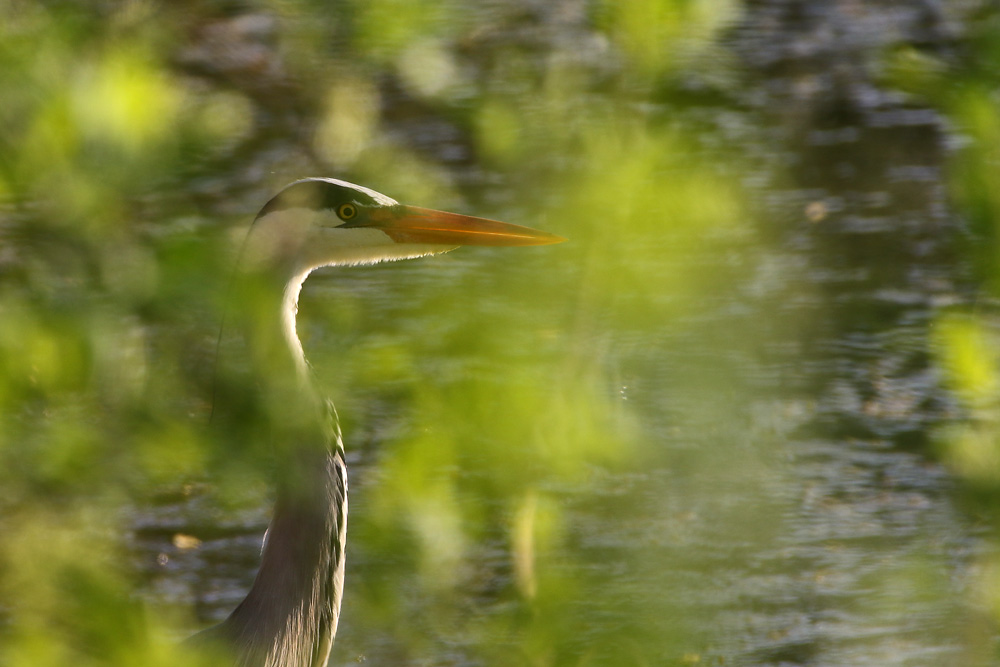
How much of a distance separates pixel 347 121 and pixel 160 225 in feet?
0.78

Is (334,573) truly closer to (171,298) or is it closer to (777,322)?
(171,298)

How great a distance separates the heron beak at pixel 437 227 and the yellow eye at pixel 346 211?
0.02 metres

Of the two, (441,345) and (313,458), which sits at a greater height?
(441,345)

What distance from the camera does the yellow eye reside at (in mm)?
1824

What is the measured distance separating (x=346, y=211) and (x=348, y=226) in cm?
2

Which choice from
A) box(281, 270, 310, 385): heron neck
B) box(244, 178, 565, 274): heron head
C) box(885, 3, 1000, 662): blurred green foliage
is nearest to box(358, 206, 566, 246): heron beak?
box(244, 178, 565, 274): heron head

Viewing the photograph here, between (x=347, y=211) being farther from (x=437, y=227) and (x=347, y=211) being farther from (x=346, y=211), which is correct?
(x=437, y=227)

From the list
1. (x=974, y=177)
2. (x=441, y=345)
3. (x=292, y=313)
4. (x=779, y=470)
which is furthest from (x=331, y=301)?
(x=779, y=470)

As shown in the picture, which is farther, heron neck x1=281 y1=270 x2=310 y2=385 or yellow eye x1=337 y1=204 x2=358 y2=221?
yellow eye x1=337 y1=204 x2=358 y2=221

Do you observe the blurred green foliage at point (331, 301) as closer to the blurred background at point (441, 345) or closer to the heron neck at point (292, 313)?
the blurred background at point (441, 345)

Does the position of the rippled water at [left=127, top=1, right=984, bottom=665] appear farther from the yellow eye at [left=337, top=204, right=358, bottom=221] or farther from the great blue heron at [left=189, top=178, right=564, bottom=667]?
the yellow eye at [left=337, top=204, right=358, bottom=221]

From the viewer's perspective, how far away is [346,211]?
6.00 ft

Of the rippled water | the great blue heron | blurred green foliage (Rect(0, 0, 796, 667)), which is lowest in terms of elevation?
the rippled water

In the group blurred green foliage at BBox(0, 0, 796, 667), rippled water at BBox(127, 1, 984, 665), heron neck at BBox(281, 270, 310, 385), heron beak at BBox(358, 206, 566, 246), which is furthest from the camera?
rippled water at BBox(127, 1, 984, 665)
